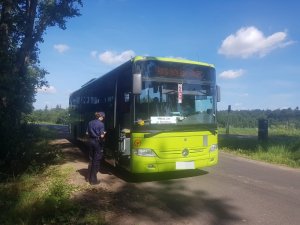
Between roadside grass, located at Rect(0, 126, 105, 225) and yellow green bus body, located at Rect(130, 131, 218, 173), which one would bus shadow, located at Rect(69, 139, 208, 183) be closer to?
yellow green bus body, located at Rect(130, 131, 218, 173)

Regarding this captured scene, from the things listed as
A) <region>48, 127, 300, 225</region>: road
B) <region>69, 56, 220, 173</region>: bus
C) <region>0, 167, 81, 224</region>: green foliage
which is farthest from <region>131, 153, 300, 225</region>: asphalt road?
<region>0, 167, 81, 224</region>: green foliage

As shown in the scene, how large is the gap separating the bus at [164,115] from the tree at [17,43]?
575cm

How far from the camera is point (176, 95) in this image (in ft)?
30.1

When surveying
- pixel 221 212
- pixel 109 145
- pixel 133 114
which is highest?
pixel 133 114

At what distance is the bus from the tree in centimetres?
575

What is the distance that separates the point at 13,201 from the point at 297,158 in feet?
35.2

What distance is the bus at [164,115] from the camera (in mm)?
8805

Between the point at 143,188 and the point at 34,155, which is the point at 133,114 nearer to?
the point at 143,188

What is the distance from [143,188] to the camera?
8.83 metres

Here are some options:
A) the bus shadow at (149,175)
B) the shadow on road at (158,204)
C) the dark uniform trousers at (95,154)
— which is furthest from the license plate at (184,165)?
the dark uniform trousers at (95,154)

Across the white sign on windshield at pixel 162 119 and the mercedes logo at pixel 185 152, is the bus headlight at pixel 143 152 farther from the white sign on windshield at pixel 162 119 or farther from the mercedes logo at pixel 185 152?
the mercedes logo at pixel 185 152

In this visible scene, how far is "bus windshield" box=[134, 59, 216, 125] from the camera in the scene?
29.0ft

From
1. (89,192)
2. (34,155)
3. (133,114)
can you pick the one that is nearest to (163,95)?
(133,114)

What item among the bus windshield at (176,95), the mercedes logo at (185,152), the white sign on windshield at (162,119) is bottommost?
the mercedes logo at (185,152)
